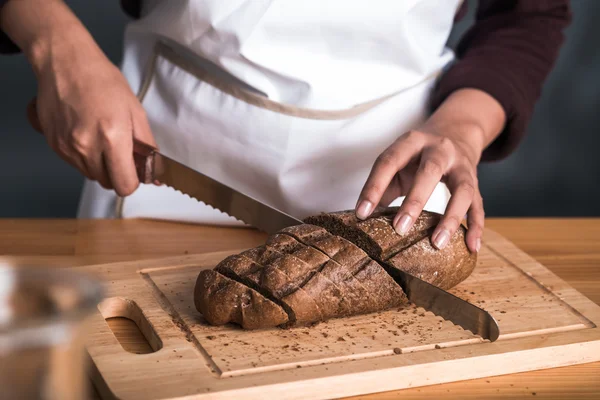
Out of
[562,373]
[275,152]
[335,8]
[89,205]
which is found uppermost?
[335,8]

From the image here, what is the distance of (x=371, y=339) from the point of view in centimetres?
170

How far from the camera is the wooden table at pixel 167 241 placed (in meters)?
2.16

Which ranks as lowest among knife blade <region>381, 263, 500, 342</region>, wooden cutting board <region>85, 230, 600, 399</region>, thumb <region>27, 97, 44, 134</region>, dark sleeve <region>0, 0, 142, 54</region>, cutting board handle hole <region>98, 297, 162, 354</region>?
cutting board handle hole <region>98, 297, 162, 354</region>

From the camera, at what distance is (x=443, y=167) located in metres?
2.05

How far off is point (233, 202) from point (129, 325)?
463mm

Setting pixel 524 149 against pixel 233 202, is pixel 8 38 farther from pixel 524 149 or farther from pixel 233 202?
pixel 524 149

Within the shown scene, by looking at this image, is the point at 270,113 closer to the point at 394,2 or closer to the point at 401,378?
the point at 394,2

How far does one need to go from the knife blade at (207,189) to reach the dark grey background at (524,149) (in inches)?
76.6

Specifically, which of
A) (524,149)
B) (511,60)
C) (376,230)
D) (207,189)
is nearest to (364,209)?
(376,230)

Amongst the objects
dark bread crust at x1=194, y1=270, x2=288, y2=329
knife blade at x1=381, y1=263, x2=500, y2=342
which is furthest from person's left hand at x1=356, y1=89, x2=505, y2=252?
dark bread crust at x1=194, y1=270, x2=288, y2=329

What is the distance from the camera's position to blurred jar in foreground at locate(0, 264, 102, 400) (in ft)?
2.87

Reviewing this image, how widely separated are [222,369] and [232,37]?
110cm

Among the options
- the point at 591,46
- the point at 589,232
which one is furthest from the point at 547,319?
the point at 591,46

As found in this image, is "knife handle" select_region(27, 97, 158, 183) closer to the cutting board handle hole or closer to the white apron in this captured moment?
the white apron
